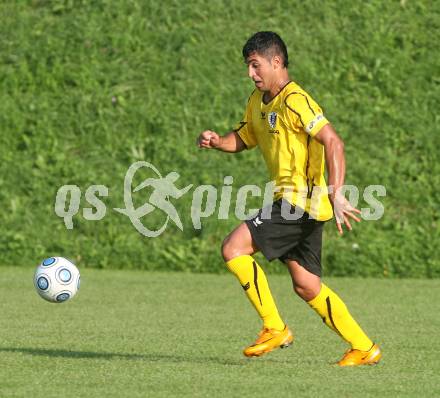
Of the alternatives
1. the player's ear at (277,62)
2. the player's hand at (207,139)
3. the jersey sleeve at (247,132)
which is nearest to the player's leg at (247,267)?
the player's hand at (207,139)

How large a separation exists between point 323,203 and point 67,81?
411 inches

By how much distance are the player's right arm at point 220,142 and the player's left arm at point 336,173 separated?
85 centimetres

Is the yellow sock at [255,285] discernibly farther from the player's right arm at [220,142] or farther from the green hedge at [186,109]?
the green hedge at [186,109]

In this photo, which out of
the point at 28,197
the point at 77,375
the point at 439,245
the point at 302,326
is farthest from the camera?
the point at 28,197

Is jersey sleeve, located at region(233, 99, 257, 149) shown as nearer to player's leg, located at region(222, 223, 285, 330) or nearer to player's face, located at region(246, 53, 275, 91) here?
player's face, located at region(246, 53, 275, 91)

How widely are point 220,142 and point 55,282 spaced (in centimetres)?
162

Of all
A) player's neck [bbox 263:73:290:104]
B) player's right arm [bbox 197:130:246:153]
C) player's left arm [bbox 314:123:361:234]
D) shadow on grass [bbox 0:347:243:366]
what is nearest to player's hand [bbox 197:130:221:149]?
player's right arm [bbox 197:130:246:153]

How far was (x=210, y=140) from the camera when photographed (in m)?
7.91

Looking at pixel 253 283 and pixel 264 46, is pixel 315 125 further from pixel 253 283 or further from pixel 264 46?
pixel 253 283

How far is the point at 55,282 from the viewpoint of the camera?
841 centimetres

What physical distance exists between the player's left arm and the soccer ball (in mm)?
2265

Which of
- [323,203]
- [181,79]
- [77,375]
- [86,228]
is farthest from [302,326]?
[181,79]

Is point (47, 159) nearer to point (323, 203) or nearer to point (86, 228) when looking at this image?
point (86, 228)

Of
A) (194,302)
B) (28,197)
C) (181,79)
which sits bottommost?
(194,302)
